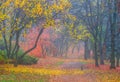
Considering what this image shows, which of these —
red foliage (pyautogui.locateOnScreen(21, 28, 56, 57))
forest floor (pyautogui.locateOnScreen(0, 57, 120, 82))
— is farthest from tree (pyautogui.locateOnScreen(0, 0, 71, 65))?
red foliage (pyautogui.locateOnScreen(21, 28, 56, 57))

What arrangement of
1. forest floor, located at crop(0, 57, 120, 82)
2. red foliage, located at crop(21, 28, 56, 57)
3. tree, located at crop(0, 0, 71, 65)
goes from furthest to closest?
red foliage, located at crop(21, 28, 56, 57), tree, located at crop(0, 0, 71, 65), forest floor, located at crop(0, 57, 120, 82)

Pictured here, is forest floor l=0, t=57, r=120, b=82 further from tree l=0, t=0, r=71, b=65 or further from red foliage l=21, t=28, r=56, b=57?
red foliage l=21, t=28, r=56, b=57

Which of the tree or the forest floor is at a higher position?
the tree

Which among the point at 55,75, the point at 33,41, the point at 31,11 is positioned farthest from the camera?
the point at 33,41

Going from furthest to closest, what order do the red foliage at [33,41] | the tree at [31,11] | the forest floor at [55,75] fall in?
the red foliage at [33,41]
the tree at [31,11]
the forest floor at [55,75]

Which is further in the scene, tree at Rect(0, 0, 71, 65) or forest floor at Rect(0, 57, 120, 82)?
tree at Rect(0, 0, 71, 65)

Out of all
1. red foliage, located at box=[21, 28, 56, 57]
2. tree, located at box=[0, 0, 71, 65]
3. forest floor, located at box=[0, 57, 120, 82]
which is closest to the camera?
forest floor, located at box=[0, 57, 120, 82]

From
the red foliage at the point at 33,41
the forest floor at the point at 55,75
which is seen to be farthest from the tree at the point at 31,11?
the red foliage at the point at 33,41

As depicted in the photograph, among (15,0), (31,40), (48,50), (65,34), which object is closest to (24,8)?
(15,0)

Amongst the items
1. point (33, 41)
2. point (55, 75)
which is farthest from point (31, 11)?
point (33, 41)

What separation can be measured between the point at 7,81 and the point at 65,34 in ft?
207

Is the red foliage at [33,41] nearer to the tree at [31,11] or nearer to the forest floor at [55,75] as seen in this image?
the tree at [31,11]

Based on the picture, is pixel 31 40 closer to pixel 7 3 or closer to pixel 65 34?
pixel 65 34

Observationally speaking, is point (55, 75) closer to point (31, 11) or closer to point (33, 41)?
point (31, 11)
